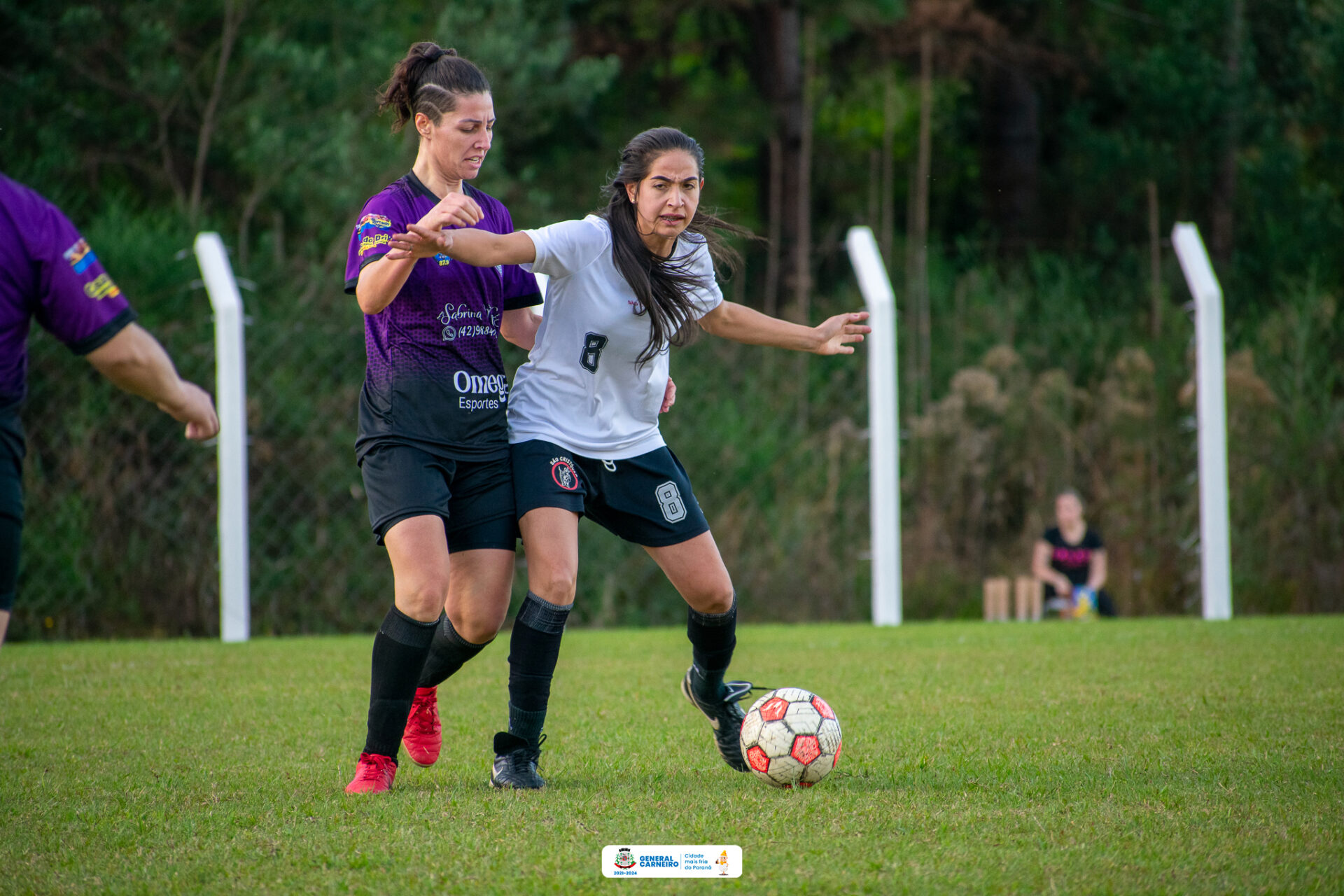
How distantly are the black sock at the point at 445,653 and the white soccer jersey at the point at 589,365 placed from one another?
26.4 inches

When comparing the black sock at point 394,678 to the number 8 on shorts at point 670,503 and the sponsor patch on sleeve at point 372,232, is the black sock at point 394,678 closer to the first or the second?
the number 8 on shorts at point 670,503

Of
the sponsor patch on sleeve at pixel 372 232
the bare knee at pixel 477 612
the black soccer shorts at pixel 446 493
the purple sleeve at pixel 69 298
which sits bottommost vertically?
the bare knee at pixel 477 612

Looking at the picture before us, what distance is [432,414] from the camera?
3.96m

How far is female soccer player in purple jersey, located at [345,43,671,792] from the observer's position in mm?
3826

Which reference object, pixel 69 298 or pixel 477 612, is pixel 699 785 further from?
pixel 69 298

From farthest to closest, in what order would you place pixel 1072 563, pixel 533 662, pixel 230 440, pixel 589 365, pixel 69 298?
1. pixel 1072 563
2. pixel 230 440
3. pixel 589 365
4. pixel 533 662
5. pixel 69 298

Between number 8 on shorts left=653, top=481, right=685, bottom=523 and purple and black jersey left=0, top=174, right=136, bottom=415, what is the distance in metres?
1.80

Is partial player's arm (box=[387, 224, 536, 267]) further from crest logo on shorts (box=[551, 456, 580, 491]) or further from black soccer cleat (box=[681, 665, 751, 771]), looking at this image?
black soccer cleat (box=[681, 665, 751, 771])

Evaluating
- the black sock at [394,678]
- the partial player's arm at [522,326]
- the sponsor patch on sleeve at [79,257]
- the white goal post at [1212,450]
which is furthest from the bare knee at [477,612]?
the white goal post at [1212,450]

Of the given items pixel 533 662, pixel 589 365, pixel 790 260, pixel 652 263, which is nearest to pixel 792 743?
pixel 533 662

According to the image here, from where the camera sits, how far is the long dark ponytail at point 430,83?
13.2 ft

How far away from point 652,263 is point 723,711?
4.88ft

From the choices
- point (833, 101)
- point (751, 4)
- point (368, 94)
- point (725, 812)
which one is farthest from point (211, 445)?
point (833, 101)

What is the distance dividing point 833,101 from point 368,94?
8070 millimetres
